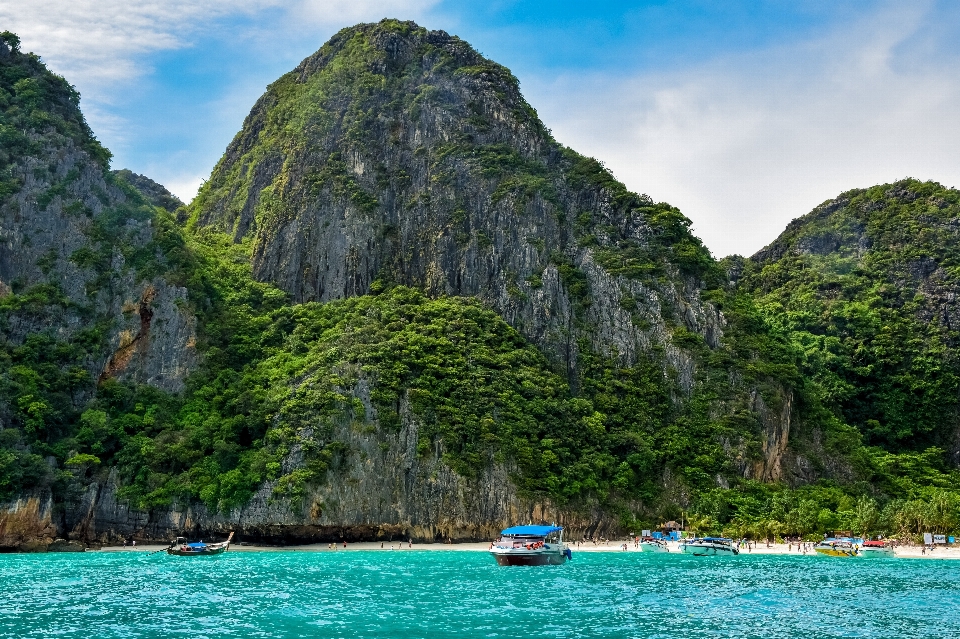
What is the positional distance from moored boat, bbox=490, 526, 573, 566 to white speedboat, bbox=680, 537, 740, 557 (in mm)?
12162

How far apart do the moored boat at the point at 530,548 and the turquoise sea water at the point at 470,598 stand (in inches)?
65.5

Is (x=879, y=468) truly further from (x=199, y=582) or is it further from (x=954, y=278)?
(x=199, y=582)

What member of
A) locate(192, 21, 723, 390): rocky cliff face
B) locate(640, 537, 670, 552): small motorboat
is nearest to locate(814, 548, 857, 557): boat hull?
locate(640, 537, 670, 552): small motorboat

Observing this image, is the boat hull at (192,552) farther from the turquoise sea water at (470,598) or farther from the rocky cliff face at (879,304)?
the rocky cliff face at (879,304)

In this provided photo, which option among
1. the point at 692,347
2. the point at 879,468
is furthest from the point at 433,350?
the point at 879,468

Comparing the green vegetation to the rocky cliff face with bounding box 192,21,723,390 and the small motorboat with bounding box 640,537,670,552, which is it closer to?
the rocky cliff face with bounding box 192,21,723,390

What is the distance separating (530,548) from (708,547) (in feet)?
58.3

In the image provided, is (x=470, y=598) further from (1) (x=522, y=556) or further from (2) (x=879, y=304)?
(2) (x=879, y=304)

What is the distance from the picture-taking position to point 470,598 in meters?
41.3

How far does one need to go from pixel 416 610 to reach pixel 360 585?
397 inches

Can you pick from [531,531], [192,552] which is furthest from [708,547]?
[192,552]

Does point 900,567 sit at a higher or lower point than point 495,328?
lower

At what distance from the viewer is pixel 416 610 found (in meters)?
37.3

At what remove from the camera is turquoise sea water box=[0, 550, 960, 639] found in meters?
33.0
